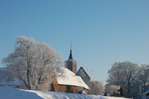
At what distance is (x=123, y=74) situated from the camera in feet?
368

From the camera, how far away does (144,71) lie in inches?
4574

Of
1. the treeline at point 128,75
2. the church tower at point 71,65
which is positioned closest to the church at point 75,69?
the church tower at point 71,65

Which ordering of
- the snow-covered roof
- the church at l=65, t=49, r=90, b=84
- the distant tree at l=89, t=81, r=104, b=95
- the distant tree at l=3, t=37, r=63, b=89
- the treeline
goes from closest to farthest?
1. the distant tree at l=3, t=37, r=63, b=89
2. the snow-covered roof
3. the treeline
4. the church at l=65, t=49, r=90, b=84
5. the distant tree at l=89, t=81, r=104, b=95

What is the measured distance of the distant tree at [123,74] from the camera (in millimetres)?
110188

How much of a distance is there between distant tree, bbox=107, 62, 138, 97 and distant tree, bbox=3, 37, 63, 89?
3977 centimetres

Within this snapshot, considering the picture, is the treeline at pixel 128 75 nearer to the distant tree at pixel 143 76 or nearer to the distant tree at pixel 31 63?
the distant tree at pixel 143 76

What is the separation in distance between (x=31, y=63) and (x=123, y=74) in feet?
152

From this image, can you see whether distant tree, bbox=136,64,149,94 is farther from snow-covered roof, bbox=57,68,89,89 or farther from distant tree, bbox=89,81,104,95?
snow-covered roof, bbox=57,68,89,89

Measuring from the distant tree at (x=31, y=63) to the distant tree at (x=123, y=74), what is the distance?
130 feet

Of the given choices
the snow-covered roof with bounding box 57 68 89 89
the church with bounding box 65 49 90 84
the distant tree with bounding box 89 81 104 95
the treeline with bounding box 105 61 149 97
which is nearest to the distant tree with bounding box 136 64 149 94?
the treeline with bounding box 105 61 149 97

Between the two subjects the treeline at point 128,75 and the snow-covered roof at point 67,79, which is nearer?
the snow-covered roof at point 67,79

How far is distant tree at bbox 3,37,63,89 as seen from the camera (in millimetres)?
71500

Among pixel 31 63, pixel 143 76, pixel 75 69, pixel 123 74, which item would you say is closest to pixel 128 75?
pixel 123 74

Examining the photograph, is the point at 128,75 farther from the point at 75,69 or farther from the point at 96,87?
the point at 75,69
